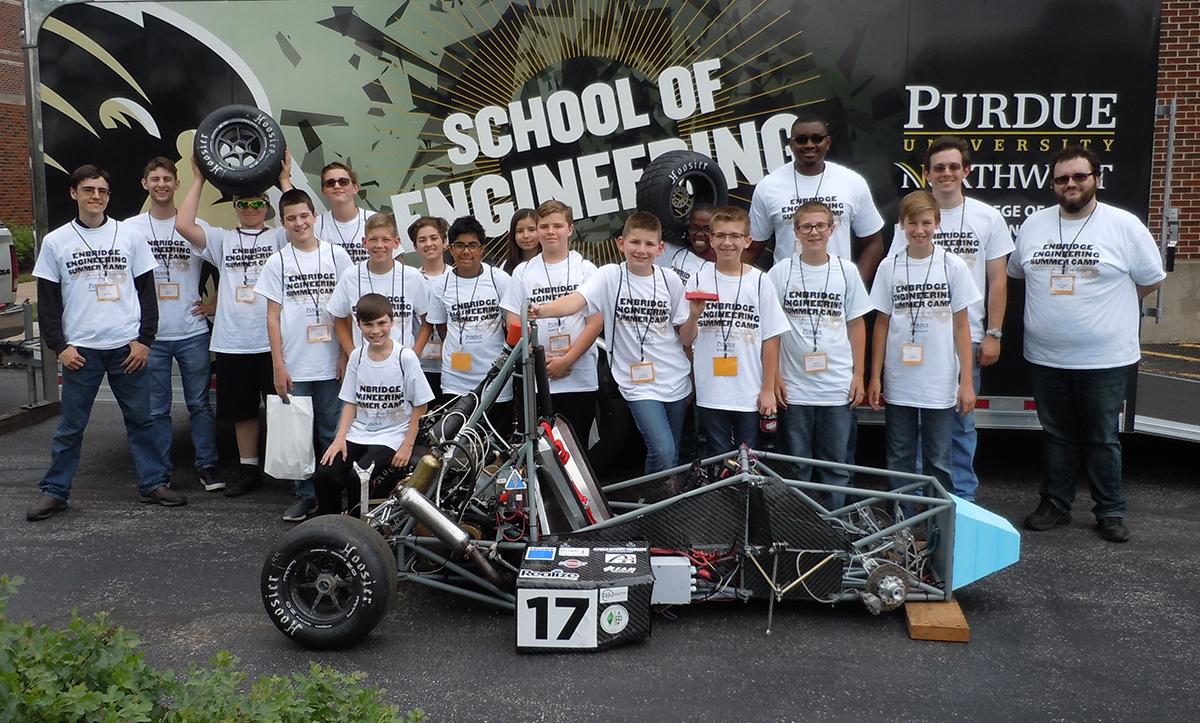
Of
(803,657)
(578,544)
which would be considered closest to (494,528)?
(578,544)

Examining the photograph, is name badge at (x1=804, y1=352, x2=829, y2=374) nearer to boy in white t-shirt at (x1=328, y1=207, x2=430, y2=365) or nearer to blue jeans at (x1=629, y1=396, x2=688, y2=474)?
blue jeans at (x1=629, y1=396, x2=688, y2=474)

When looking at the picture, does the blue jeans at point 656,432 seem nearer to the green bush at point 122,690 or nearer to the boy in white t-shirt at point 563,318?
the boy in white t-shirt at point 563,318

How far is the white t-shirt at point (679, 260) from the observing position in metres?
5.84

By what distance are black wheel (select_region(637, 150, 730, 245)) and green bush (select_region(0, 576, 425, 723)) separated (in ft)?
11.7

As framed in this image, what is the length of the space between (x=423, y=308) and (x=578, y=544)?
1.89 m

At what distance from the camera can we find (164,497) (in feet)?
20.3

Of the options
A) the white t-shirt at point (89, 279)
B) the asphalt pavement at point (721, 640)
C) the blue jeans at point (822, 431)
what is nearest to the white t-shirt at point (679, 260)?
the blue jeans at point (822, 431)

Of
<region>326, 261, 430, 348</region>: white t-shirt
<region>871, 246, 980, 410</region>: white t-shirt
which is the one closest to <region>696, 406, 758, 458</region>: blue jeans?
<region>871, 246, 980, 410</region>: white t-shirt

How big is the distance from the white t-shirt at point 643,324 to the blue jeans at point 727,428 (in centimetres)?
20

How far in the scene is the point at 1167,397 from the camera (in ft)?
26.3

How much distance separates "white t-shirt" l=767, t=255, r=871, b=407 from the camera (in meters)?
5.24

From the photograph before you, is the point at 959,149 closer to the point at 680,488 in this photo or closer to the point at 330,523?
the point at 680,488

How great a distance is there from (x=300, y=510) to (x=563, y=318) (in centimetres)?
185

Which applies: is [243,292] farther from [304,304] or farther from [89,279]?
[89,279]
